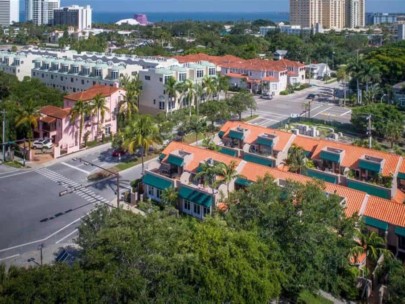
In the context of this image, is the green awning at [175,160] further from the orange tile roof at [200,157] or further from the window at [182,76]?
the window at [182,76]

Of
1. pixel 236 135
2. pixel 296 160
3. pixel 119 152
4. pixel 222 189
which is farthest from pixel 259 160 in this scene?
pixel 119 152

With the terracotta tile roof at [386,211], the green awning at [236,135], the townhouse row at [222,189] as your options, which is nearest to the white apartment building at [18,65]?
the green awning at [236,135]

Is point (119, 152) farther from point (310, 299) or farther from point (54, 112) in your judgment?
point (310, 299)

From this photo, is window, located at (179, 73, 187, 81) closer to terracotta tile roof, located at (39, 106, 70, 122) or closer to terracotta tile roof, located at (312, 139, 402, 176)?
terracotta tile roof, located at (39, 106, 70, 122)

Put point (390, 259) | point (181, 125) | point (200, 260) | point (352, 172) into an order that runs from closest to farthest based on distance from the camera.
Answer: point (200, 260) → point (390, 259) → point (352, 172) → point (181, 125)

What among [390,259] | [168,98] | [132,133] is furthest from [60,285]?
[168,98]

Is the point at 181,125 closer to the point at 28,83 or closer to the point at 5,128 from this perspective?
the point at 5,128
